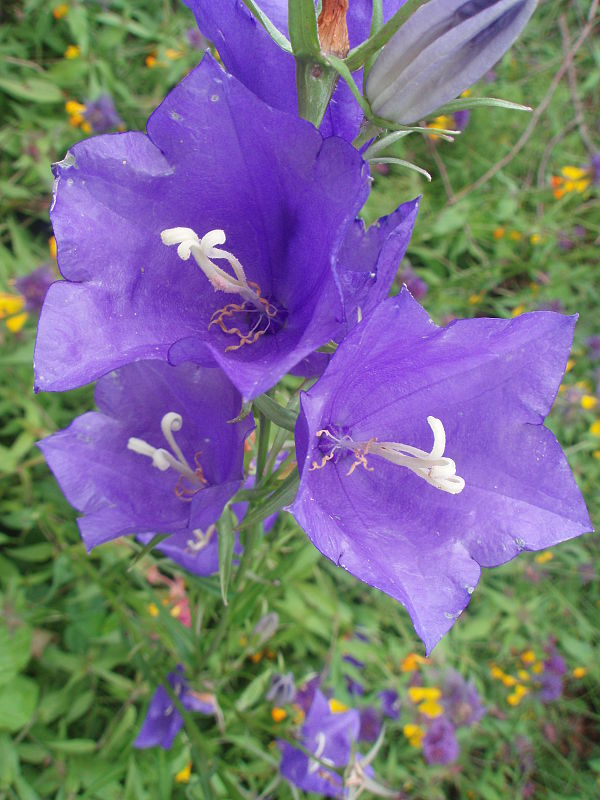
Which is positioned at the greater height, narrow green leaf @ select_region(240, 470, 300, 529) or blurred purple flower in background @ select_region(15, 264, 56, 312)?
narrow green leaf @ select_region(240, 470, 300, 529)

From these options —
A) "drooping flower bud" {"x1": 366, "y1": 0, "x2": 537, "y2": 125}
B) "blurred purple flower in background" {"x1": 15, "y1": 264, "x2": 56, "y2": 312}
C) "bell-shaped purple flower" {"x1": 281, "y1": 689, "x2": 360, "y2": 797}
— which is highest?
"drooping flower bud" {"x1": 366, "y1": 0, "x2": 537, "y2": 125}

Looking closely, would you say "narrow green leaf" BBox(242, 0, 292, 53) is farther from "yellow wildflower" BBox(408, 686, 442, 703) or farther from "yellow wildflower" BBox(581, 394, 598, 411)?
"yellow wildflower" BBox(581, 394, 598, 411)

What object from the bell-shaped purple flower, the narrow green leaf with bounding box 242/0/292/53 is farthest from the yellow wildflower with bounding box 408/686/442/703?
the narrow green leaf with bounding box 242/0/292/53

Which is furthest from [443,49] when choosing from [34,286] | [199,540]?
[34,286]

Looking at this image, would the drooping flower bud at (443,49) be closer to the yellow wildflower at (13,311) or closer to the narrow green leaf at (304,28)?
the narrow green leaf at (304,28)

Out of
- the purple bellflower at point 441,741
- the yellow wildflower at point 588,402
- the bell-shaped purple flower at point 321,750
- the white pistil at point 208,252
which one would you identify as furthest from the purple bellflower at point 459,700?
the white pistil at point 208,252

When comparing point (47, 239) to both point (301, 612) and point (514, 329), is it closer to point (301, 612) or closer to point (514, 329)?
point (301, 612)
